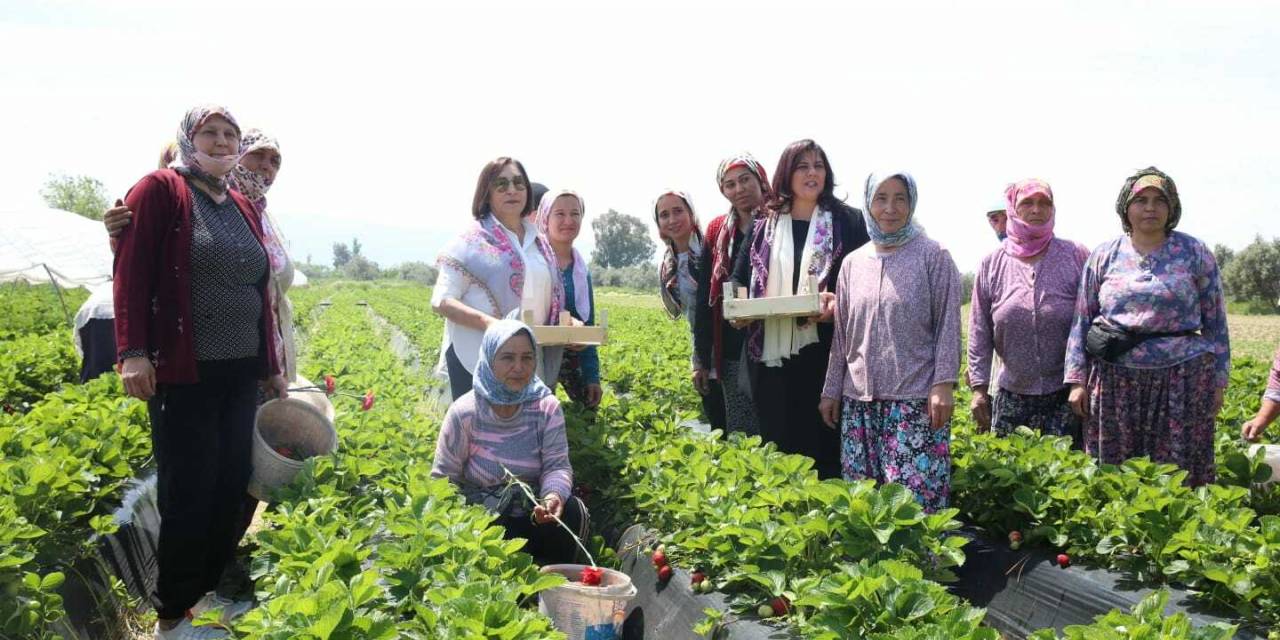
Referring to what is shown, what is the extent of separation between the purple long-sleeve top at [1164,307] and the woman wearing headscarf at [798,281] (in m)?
1.06

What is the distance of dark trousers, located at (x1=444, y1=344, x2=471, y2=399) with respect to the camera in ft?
15.2

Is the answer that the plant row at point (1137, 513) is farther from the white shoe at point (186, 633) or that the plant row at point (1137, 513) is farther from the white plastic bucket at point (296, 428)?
the white shoe at point (186, 633)

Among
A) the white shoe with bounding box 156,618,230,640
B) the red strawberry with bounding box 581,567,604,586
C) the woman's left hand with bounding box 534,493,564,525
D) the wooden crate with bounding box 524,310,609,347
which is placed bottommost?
the white shoe with bounding box 156,618,230,640

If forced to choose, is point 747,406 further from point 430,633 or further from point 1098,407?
point 430,633

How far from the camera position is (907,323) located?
145 inches

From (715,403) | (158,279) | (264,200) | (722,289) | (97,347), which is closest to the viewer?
(158,279)

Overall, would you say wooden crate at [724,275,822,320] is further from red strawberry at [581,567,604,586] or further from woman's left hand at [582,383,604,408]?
red strawberry at [581,567,604,586]

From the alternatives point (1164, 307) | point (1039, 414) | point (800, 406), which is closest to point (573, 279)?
point (800, 406)

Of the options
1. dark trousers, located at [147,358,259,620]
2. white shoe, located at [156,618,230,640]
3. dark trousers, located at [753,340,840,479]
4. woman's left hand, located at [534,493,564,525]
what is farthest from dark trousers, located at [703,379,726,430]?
white shoe, located at [156,618,230,640]

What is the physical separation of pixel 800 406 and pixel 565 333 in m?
1.12

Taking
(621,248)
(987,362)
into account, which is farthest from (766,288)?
(621,248)

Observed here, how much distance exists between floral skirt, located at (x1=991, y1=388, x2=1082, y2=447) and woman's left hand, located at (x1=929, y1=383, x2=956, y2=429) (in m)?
1.11

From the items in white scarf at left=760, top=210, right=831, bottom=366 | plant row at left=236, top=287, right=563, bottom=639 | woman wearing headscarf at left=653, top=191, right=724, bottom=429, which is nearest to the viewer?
plant row at left=236, top=287, right=563, bottom=639

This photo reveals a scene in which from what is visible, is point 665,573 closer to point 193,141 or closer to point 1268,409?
point 193,141
